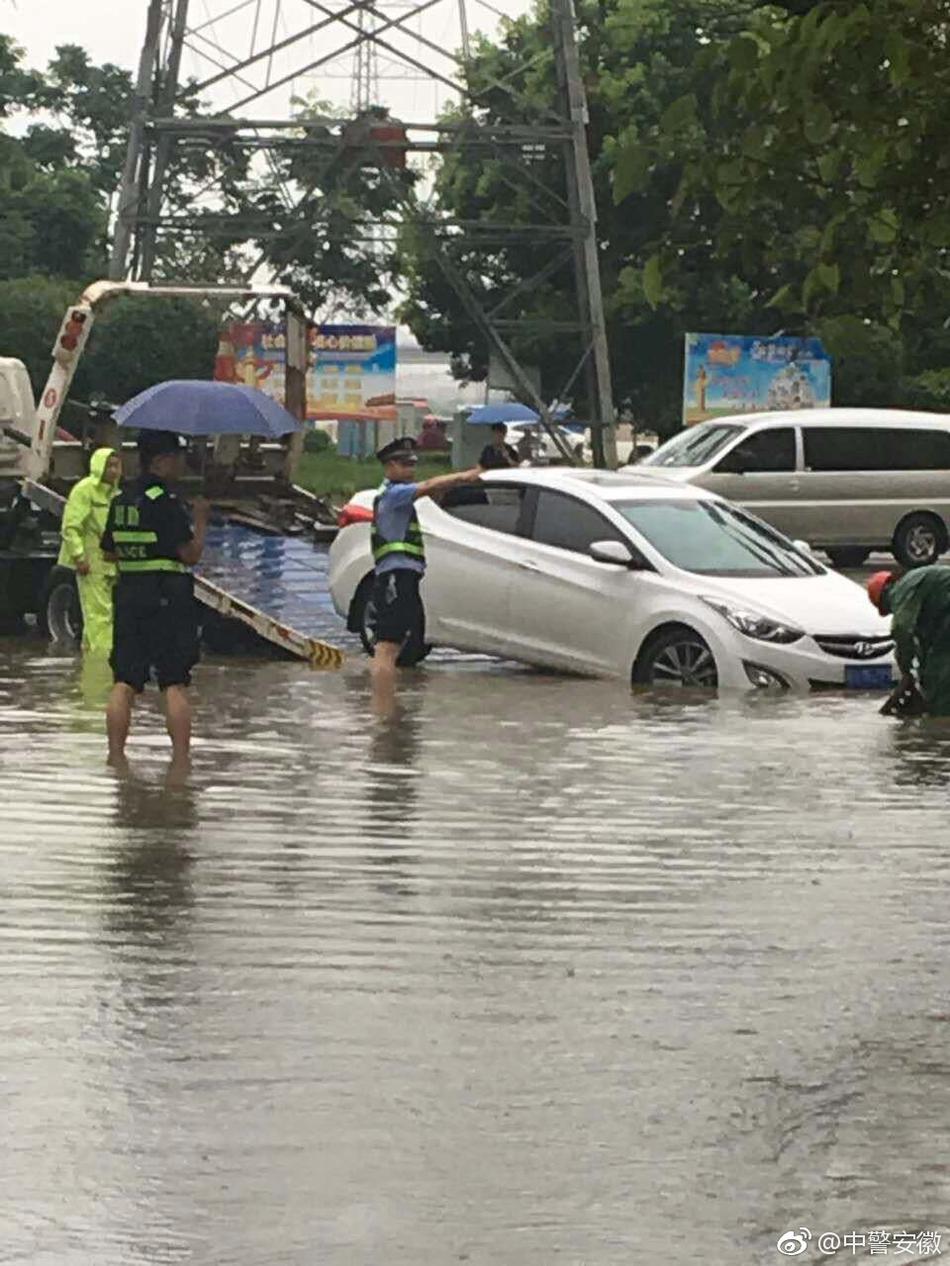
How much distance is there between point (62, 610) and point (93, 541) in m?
3.18

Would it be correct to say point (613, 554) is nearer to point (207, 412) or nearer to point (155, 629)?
point (207, 412)

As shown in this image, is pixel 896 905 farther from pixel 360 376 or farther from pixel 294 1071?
pixel 360 376

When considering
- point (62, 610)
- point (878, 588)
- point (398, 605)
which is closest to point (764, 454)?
point (62, 610)

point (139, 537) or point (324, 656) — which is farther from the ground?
point (139, 537)

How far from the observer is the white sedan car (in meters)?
19.6

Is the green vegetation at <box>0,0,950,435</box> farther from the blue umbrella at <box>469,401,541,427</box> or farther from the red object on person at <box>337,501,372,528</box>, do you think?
the red object on person at <box>337,501,372,528</box>

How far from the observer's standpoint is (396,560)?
18.5m

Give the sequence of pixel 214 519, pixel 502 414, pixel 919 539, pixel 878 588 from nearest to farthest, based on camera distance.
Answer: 1. pixel 878 588
2. pixel 214 519
3. pixel 919 539
4. pixel 502 414

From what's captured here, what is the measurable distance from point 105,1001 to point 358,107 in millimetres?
36262

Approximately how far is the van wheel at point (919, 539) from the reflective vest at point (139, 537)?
905 inches

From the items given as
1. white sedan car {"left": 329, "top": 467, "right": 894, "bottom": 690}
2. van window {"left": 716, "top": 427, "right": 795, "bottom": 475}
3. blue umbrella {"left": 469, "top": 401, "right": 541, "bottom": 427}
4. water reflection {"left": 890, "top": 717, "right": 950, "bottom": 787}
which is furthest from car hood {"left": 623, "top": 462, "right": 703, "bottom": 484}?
blue umbrella {"left": 469, "top": 401, "right": 541, "bottom": 427}

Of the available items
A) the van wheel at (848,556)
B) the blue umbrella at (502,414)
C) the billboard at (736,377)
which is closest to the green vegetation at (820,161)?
the van wheel at (848,556)

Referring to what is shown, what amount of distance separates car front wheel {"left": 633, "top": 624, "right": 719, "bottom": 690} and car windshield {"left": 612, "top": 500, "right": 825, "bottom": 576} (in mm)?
471

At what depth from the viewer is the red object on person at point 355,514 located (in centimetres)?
2309
